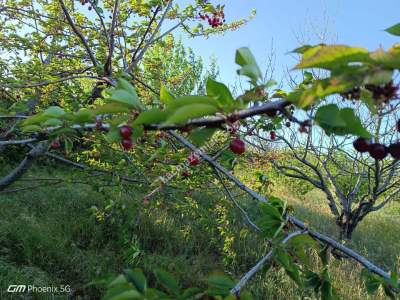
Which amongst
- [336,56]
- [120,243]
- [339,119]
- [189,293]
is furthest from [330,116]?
[120,243]

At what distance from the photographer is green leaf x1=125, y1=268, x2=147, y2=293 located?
78 centimetres

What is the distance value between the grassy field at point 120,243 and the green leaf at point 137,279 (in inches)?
94.8

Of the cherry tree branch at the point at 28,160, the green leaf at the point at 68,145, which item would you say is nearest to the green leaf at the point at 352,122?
the green leaf at the point at 68,145

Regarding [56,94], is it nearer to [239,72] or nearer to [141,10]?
[141,10]

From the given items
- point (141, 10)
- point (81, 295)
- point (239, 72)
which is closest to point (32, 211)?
point (81, 295)

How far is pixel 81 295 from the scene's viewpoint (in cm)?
397

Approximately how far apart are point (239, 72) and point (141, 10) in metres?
2.96

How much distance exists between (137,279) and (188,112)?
0.43 metres

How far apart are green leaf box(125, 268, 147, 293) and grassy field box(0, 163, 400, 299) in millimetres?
2409

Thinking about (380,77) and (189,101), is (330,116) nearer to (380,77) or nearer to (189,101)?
(380,77)

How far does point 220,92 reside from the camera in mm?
721

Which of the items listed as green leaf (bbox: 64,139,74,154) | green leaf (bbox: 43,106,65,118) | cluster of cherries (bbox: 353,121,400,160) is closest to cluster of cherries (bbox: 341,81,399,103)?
cluster of cherries (bbox: 353,121,400,160)

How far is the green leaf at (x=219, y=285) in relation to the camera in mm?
859

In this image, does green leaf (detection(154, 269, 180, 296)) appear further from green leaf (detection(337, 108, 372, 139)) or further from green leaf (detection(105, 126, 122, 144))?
green leaf (detection(337, 108, 372, 139))
